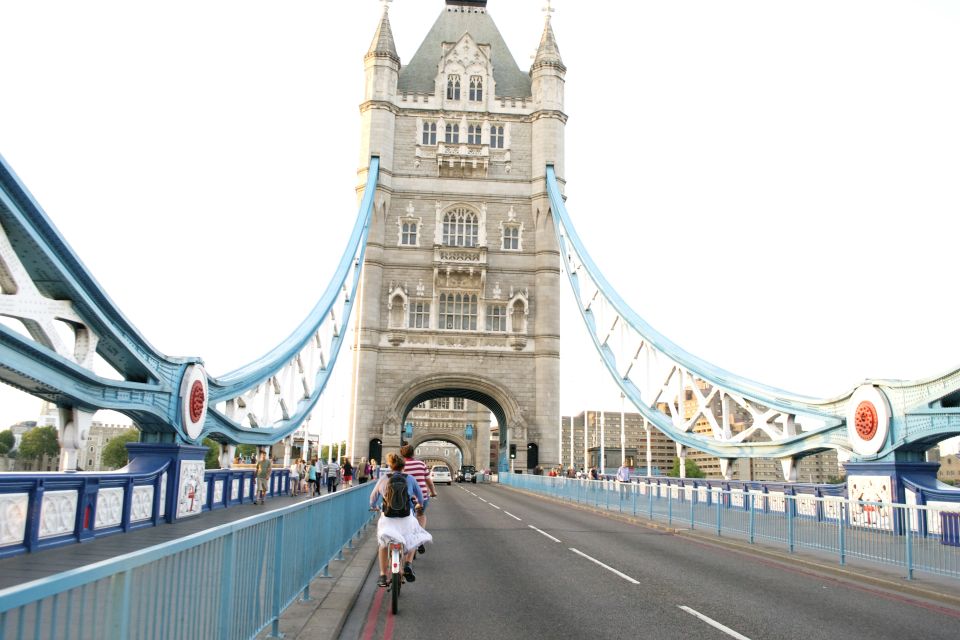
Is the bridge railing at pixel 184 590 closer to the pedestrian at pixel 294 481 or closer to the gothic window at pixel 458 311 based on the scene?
the pedestrian at pixel 294 481

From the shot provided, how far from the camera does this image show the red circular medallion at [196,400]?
17.3 metres

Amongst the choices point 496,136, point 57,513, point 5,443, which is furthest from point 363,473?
point 5,443

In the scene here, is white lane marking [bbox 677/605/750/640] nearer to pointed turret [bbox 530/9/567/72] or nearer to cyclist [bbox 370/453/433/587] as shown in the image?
cyclist [bbox 370/453/433/587]

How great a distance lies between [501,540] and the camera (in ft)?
48.8

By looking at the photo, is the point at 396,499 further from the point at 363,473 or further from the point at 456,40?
the point at 456,40

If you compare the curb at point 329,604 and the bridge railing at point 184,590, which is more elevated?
the bridge railing at point 184,590

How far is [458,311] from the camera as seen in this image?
46.0m

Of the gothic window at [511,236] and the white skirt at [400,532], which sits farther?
the gothic window at [511,236]

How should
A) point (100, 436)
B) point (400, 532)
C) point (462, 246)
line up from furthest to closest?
point (100, 436) < point (462, 246) < point (400, 532)

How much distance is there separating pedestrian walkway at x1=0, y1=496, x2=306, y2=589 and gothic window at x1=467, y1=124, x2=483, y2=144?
36088 millimetres

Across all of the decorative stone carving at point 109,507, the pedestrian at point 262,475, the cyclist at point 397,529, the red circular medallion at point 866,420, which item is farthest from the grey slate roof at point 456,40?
the cyclist at point 397,529

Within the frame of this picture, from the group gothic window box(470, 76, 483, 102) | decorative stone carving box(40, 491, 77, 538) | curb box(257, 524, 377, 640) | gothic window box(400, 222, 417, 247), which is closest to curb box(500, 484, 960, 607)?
curb box(257, 524, 377, 640)

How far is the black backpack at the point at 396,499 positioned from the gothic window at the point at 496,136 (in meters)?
42.3

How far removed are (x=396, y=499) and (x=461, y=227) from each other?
39.5 meters
